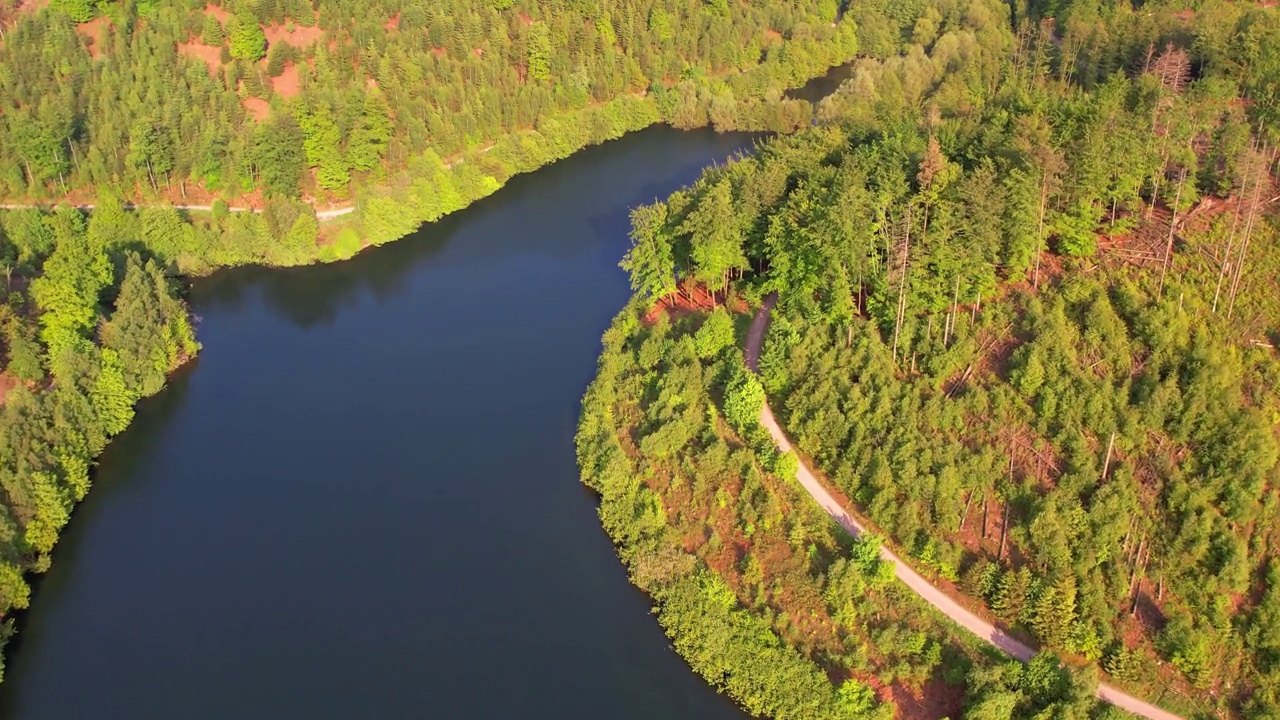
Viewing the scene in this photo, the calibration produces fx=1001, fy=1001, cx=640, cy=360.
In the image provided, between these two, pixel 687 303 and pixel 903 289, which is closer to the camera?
pixel 903 289

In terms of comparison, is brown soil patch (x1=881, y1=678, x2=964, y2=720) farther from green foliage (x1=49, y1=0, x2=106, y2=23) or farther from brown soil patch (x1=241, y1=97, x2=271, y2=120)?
green foliage (x1=49, y1=0, x2=106, y2=23)

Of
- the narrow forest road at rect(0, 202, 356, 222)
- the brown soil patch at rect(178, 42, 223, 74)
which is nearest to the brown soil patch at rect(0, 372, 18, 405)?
the narrow forest road at rect(0, 202, 356, 222)

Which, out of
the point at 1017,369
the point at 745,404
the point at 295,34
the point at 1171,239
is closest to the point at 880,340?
the point at 1017,369

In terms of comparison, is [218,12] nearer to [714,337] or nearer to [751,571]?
[714,337]

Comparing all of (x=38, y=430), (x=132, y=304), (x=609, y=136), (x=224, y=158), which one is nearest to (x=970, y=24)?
(x=609, y=136)

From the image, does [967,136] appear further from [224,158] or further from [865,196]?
[224,158]

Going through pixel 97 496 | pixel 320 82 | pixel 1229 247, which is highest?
pixel 1229 247
